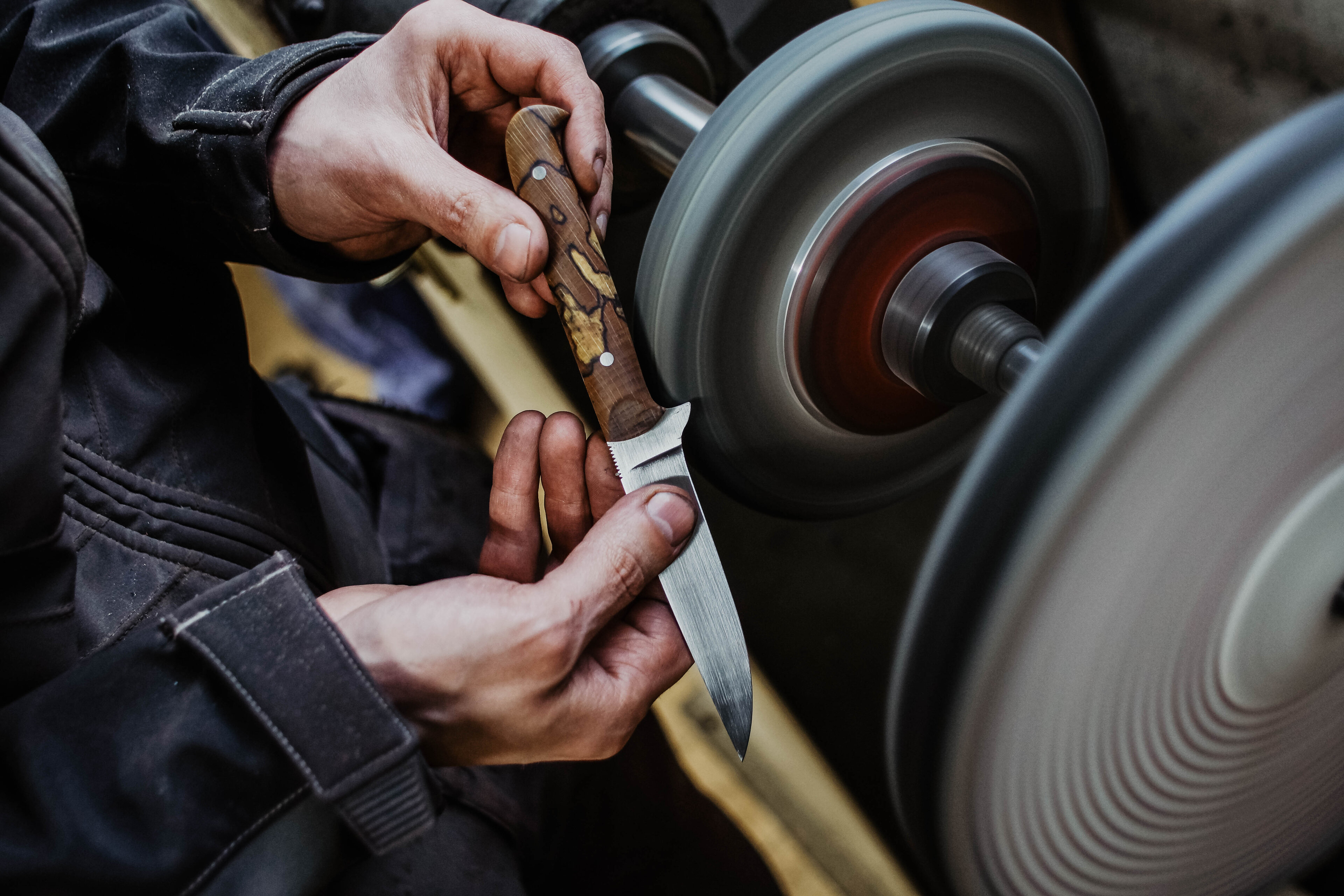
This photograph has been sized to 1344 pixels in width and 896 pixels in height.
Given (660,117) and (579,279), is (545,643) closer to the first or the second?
(579,279)

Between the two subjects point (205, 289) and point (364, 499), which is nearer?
point (205, 289)

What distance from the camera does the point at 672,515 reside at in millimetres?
607

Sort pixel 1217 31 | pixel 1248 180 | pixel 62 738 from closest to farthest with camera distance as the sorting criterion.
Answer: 1. pixel 1248 180
2. pixel 62 738
3. pixel 1217 31

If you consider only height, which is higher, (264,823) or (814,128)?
(814,128)

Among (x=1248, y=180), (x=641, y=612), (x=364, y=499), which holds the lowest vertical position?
(x=364, y=499)

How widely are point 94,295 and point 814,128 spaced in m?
0.57

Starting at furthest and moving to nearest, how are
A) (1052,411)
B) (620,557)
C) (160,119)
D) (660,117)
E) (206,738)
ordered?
(660,117) → (160,119) → (620,557) → (206,738) → (1052,411)

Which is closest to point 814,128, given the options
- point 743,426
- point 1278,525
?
point 743,426

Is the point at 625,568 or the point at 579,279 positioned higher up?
the point at 579,279

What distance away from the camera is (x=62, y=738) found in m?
0.46

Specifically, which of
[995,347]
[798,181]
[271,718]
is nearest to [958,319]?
[995,347]

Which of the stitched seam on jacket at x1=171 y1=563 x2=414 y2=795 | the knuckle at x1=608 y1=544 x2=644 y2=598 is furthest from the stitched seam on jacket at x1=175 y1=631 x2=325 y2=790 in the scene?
the knuckle at x1=608 y1=544 x2=644 y2=598

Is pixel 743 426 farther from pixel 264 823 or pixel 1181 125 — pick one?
pixel 1181 125

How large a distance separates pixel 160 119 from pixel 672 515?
53 centimetres
